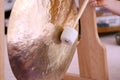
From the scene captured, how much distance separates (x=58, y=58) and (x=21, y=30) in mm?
160

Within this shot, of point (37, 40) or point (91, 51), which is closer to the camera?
point (37, 40)

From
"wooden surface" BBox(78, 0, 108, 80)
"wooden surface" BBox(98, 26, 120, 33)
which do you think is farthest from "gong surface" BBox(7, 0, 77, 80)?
"wooden surface" BBox(98, 26, 120, 33)

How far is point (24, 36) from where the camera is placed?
559 millimetres

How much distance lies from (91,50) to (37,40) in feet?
0.96

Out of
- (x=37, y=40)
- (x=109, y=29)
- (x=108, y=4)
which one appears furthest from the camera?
(x=109, y=29)

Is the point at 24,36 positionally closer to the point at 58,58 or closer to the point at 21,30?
the point at 21,30

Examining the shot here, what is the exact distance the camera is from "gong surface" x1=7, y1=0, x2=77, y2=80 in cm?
54

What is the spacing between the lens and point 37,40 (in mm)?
594

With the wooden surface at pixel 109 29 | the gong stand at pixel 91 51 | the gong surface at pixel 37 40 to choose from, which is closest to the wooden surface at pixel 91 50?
the gong stand at pixel 91 51

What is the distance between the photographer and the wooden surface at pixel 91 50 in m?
0.81

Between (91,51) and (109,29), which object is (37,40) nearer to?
(91,51)

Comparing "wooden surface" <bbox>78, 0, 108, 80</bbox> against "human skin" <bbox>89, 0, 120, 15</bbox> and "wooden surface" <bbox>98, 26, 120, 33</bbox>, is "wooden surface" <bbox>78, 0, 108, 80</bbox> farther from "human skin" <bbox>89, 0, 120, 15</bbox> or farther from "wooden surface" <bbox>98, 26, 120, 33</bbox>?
"wooden surface" <bbox>98, 26, 120, 33</bbox>

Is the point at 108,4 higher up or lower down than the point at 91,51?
higher up

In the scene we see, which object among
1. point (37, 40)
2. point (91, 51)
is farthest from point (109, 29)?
point (37, 40)
